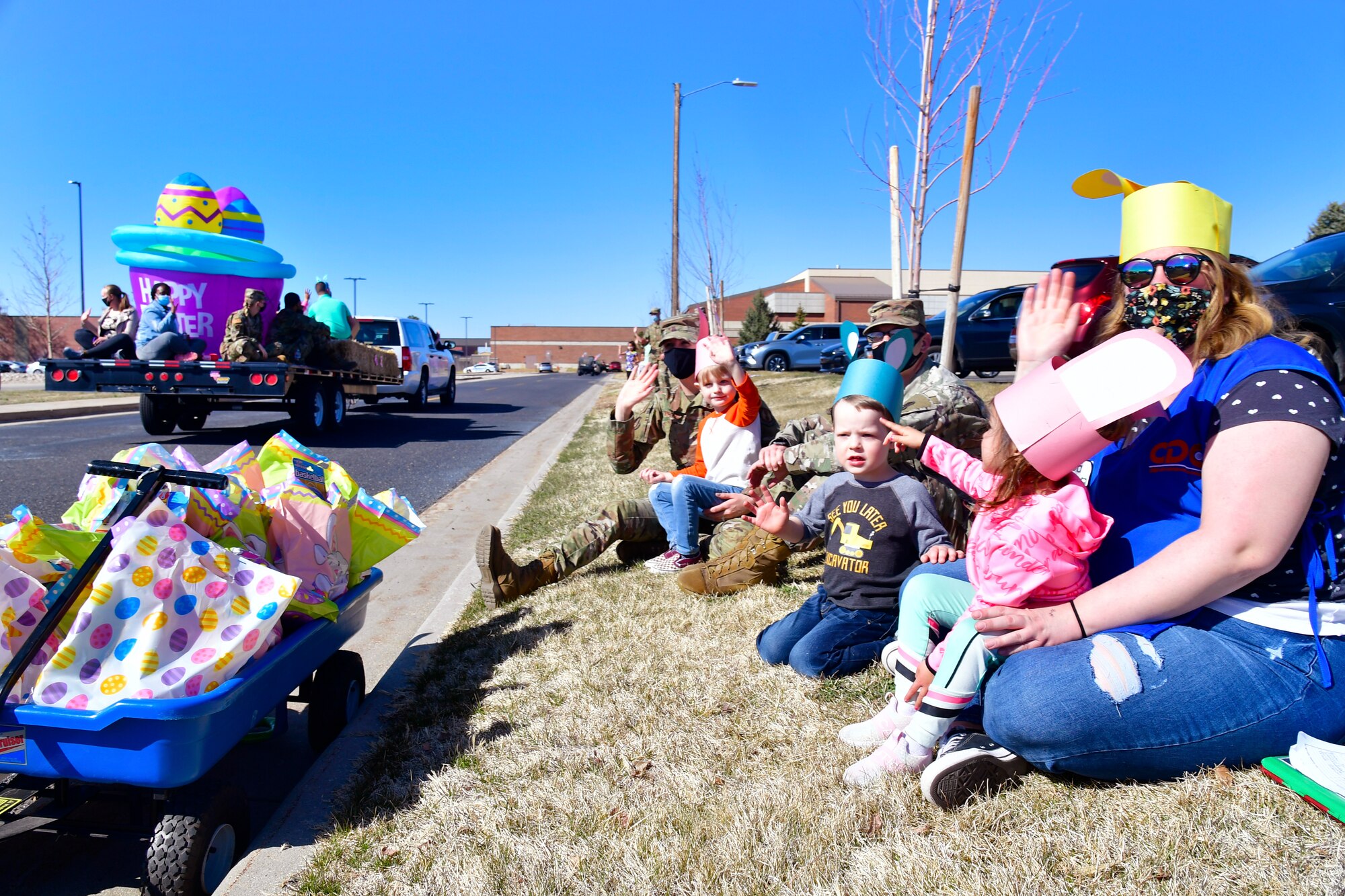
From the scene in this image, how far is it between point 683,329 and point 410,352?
14157mm

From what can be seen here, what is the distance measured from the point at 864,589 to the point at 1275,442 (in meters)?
1.54

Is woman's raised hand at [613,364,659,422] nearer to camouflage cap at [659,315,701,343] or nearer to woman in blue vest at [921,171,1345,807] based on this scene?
camouflage cap at [659,315,701,343]

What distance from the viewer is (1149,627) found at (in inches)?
81.4

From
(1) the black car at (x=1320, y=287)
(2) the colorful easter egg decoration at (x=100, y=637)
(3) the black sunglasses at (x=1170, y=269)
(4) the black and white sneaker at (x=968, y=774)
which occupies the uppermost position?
(1) the black car at (x=1320, y=287)

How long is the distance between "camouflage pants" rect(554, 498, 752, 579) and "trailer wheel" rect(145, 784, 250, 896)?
2.50 metres

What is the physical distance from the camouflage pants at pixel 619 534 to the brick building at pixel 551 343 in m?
103

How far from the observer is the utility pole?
17.9 feet

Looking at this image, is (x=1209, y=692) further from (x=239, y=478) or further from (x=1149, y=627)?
(x=239, y=478)

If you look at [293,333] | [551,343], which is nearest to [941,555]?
[293,333]

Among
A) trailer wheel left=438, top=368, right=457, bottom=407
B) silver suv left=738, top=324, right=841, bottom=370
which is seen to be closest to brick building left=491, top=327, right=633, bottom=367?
silver suv left=738, top=324, right=841, bottom=370

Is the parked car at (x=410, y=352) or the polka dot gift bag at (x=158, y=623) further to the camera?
the parked car at (x=410, y=352)

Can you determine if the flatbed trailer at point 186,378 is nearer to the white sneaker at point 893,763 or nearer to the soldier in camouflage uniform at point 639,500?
the soldier in camouflage uniform at point 639,500

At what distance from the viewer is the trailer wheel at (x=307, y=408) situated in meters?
11.8

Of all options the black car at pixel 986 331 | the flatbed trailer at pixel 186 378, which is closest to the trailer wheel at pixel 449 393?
the flatbed trailer at pixel 186 378
